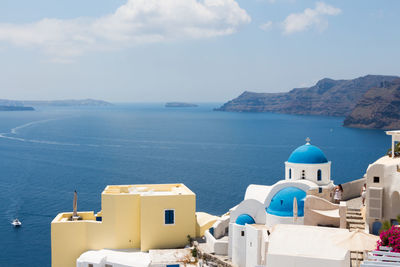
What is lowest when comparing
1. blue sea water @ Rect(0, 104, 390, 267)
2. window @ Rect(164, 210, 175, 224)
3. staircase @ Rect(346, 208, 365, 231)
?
blue sea water @ Rect(0, 104, 390, 267)

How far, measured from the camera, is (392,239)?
15203 mm

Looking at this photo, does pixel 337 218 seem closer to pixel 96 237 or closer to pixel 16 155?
pixel 96 237

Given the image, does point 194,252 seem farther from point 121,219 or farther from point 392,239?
point 392,239

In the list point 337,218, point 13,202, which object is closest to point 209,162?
point 13,202

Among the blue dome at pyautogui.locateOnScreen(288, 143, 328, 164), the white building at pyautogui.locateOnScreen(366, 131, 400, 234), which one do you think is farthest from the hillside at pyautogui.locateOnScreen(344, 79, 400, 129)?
the white building at pyautogui.locateOnScreen(366, 131, 400, 234)

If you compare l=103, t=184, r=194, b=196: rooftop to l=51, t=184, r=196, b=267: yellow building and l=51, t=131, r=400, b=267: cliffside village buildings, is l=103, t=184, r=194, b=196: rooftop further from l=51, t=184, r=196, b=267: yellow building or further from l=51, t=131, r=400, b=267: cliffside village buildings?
l=51, t=184, r=196, b=267: yellow building

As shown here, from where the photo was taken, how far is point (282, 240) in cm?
1786

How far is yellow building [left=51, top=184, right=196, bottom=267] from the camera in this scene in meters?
27.4

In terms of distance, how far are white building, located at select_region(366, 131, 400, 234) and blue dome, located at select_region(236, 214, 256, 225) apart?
6.65 m

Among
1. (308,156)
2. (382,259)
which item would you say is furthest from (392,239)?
(308,156)

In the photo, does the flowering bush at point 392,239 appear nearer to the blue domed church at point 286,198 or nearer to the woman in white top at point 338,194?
the blue domed church at point 286,198

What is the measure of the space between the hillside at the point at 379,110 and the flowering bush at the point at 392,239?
5738 inches

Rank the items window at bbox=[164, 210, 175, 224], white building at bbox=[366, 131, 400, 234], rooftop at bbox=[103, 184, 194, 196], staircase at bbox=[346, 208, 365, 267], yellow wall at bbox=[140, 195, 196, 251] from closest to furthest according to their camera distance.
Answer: white building at bbox=[366, 131, 400, 234] → staircase at bbox=[346, 208, 365, 267] → yellow wall at bbox=[140, 195, 196, 251] → window at bbox=[164, 210, 175, 224] → rooftop at bbox=[103, 184, 194, 196]

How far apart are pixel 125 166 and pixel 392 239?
67.4 m
